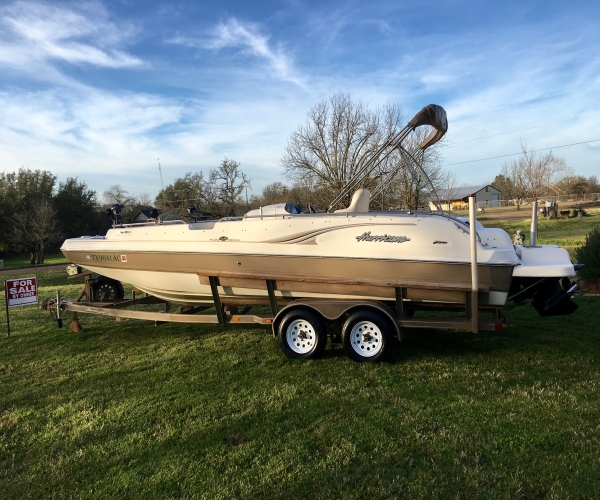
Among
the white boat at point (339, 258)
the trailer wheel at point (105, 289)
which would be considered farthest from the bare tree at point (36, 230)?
the white boat at point (339, 258)

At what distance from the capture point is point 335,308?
5.32 m

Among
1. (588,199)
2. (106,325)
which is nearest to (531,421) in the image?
(106,325)

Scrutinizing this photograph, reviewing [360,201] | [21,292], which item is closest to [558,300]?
[360,201]

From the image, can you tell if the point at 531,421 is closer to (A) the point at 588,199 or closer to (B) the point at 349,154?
(B) the point at 349,154

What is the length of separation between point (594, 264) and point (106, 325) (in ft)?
32.4

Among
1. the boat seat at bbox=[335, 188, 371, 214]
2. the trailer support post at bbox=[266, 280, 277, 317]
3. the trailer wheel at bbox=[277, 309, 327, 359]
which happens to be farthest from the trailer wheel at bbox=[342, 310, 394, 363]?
the boat seat at bbox=[335, 188, 371, 214]

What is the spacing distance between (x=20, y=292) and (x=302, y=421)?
571 centimetres

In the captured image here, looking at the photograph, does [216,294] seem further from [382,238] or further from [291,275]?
[382,238]

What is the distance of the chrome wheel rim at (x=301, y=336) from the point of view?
18.0ft

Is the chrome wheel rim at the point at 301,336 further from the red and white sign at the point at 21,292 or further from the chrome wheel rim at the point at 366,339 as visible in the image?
the red and white sign at the point at 21,292

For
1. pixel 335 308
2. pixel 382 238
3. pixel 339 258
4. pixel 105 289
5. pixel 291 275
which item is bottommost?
pixel 335 308

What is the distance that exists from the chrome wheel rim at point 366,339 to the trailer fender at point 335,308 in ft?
0.71

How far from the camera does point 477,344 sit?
6066 millimetres

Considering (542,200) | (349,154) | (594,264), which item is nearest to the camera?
(594,264)
